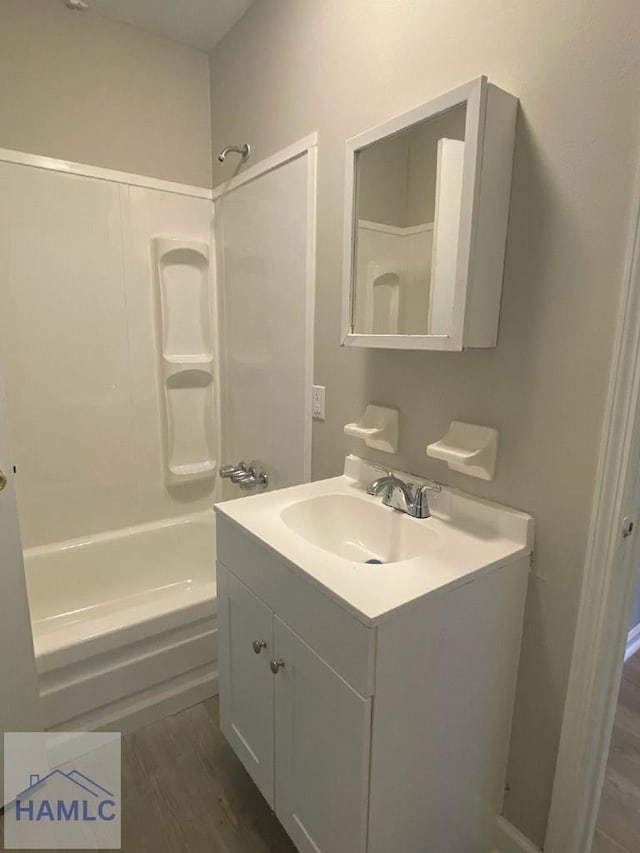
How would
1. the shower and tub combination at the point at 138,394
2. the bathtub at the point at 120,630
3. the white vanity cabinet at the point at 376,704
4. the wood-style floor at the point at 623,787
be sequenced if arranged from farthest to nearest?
the shower and tub combination at the point at 138,394
the bathtub at the point at 120,630
the wood-style floor at the point at 623,787
the white vanity cabinet at the point at 376,704

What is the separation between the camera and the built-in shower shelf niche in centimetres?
223

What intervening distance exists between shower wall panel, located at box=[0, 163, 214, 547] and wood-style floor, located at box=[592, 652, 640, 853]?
6.84 ft

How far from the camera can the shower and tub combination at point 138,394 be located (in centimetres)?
167

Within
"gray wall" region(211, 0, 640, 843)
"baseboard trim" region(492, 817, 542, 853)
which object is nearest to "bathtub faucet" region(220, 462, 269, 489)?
"gray wall" region(211, 0, 640, 843)

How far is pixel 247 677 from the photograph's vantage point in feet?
4.22

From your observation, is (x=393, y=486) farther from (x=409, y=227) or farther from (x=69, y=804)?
(x=69, y=804)

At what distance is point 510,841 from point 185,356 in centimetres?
213

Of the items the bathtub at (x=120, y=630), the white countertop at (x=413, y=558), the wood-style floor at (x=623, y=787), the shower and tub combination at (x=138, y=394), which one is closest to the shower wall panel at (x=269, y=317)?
the shower and tub combination at (x=138, y=394)

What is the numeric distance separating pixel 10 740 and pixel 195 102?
8.28 feet

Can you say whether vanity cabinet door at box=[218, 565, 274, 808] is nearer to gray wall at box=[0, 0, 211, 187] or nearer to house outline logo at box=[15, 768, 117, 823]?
house outline logo at box=[15, 768, 117, 823]

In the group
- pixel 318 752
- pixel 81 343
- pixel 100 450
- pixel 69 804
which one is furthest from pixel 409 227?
pixel 69 804

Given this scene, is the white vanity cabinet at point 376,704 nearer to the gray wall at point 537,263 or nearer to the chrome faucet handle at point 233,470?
the gray wall at point 537,263

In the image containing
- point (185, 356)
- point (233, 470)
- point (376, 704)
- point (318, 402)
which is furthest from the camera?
point (185, 356)

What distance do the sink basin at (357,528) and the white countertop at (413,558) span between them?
0.06ft
